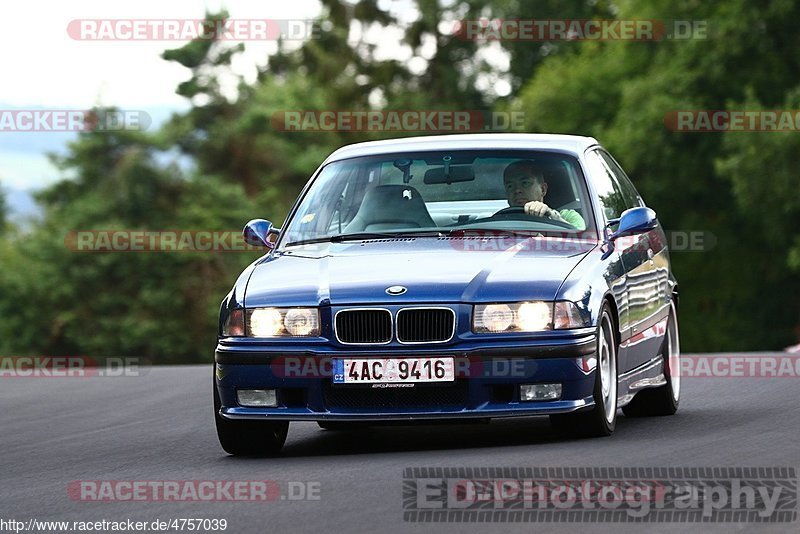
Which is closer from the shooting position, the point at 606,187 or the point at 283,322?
the point at 283,322

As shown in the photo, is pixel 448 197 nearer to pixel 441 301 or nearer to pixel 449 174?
pixel 449 174

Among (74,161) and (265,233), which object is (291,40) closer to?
(74,161)

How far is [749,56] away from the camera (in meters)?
46.6

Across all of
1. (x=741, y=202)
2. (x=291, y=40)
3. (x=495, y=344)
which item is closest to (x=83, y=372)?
(x=495, y=344)

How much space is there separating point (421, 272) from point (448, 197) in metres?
1.43

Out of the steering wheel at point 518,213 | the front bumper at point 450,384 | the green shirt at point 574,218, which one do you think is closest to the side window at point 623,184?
the green shirt at point 574,218

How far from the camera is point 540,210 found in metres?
10.5

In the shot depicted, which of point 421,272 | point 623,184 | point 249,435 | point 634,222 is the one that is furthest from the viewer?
point 623,184

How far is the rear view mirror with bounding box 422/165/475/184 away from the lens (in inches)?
428

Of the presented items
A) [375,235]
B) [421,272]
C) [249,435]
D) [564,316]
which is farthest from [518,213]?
[249,435]

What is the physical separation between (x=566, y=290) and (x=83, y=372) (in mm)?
12990

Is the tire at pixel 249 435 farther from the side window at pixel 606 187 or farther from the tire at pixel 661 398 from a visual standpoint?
the tire at pixel 661 398

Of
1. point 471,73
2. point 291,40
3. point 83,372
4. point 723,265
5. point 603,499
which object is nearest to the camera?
point 603,499

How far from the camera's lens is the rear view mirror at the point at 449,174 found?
10.9 m
